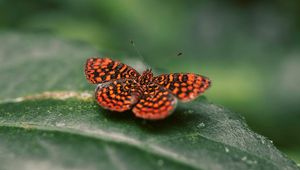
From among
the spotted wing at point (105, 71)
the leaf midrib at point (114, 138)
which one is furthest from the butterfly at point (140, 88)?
the leaf midrib at point (114, 138)

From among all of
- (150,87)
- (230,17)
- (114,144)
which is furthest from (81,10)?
(114,144)

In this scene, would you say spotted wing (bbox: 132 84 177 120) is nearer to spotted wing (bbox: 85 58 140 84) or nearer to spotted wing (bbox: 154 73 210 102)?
spotted wing (bbox: 154 73 210 102)

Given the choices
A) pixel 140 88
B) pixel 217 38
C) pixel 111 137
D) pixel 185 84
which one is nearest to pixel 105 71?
pixel 140 88

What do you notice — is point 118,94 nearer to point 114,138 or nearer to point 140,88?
point 140,88

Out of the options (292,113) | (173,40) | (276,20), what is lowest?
(292,113)

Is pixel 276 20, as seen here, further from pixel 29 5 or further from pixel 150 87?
pixel 150 87

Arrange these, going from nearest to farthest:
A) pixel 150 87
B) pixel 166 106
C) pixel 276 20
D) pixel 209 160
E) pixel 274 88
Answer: pixel 209 160
pixel 166 106
pixel 150 87
pixel 274 88
pixel 276 20
